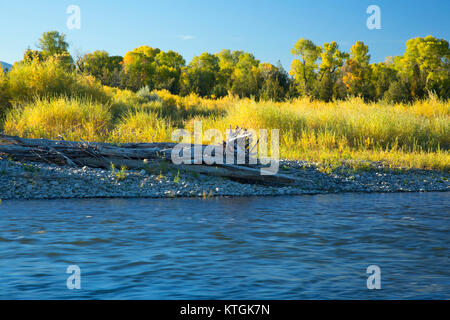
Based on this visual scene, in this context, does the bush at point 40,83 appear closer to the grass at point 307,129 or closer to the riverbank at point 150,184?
the grass at point 307,129

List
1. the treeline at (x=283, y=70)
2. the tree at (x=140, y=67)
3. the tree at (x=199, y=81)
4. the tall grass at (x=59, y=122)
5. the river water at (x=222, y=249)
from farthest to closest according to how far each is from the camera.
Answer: the tree at (x=199, y=81) → the treeline at (x=283, y=70) → the tree at (x=140, y=67) → the tall grass at (x=59, y=122) → the river water at (x=222, y=249)

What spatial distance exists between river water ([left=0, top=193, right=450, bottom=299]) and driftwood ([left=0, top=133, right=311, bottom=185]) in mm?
1769

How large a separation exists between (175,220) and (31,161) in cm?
521

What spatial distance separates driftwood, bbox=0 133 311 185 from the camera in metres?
11.4

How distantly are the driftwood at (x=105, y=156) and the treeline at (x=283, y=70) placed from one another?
27351 millimetres

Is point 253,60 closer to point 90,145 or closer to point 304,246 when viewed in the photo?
point 90,145

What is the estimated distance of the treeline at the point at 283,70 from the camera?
42.9 m

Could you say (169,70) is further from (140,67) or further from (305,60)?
(305,60)

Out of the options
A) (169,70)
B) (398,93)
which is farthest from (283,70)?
(169,70)

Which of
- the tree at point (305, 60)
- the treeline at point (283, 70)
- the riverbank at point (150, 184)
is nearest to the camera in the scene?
the riverbank at point (150, 184)

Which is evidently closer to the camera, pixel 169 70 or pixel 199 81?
pixel 199 81

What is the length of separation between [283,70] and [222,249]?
3724cm

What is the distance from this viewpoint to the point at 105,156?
11.6m

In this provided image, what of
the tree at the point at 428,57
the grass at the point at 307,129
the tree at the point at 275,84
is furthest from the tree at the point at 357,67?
the grass at the point at 307,129
